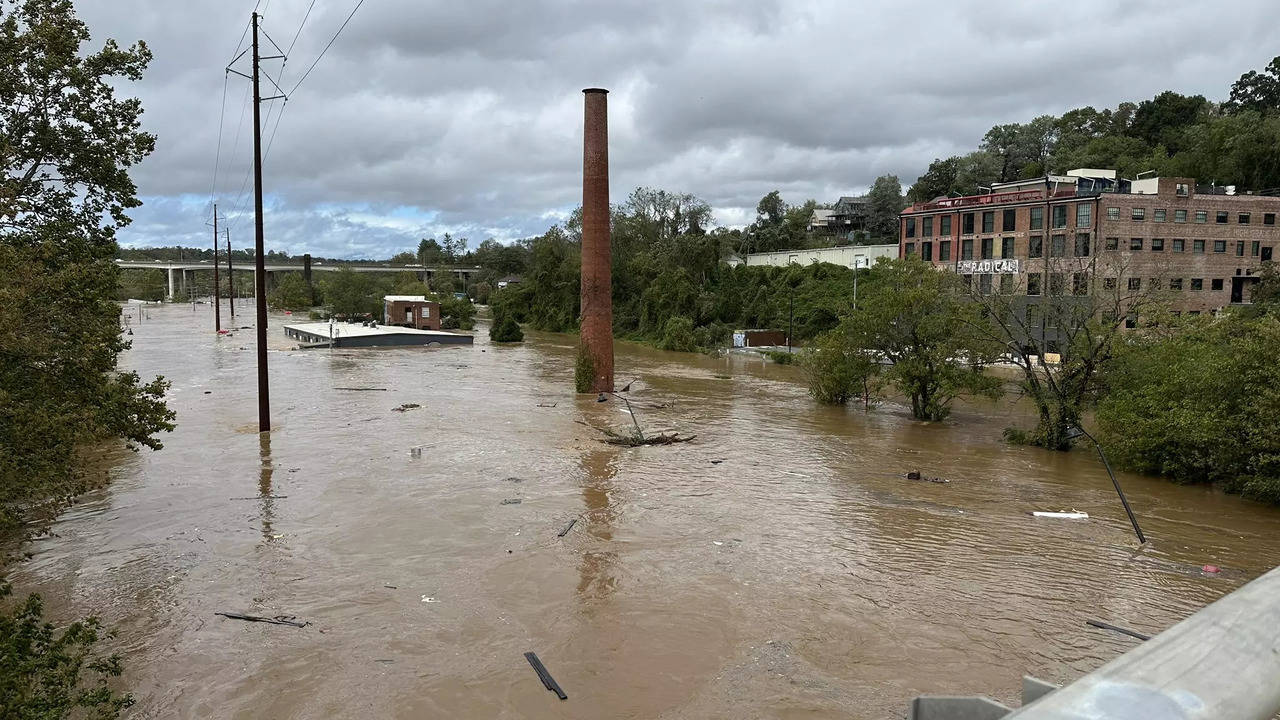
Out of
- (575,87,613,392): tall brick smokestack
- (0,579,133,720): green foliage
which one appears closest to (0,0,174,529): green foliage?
(0,579,133,720): green foliage

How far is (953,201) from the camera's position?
6028cm

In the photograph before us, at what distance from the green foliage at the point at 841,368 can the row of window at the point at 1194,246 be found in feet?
89.2

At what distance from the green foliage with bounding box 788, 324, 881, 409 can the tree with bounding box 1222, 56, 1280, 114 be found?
196ft

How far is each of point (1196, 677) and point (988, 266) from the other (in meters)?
60.9

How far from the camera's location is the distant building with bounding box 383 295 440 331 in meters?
77.2

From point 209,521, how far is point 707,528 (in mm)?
9626

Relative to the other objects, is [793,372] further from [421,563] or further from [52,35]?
[52,35]

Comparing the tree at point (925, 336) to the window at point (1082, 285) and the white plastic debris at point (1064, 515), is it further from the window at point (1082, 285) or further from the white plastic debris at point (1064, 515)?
the white plastic debris at point (1064, 515)

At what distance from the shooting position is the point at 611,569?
13.7 m

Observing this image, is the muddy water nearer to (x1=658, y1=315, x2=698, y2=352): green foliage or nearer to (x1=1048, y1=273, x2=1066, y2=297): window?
(x1=1048, y1=273, x2=1066, y2=297): window

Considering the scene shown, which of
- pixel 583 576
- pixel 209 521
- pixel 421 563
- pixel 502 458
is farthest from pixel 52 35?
pixel 502 458

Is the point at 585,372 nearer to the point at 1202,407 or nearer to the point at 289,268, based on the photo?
the point at 1202,407

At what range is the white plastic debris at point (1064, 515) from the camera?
57.9 feet

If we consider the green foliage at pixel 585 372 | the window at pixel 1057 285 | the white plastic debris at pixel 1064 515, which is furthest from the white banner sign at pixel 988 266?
the white plastic debris at pixel 1064 515
